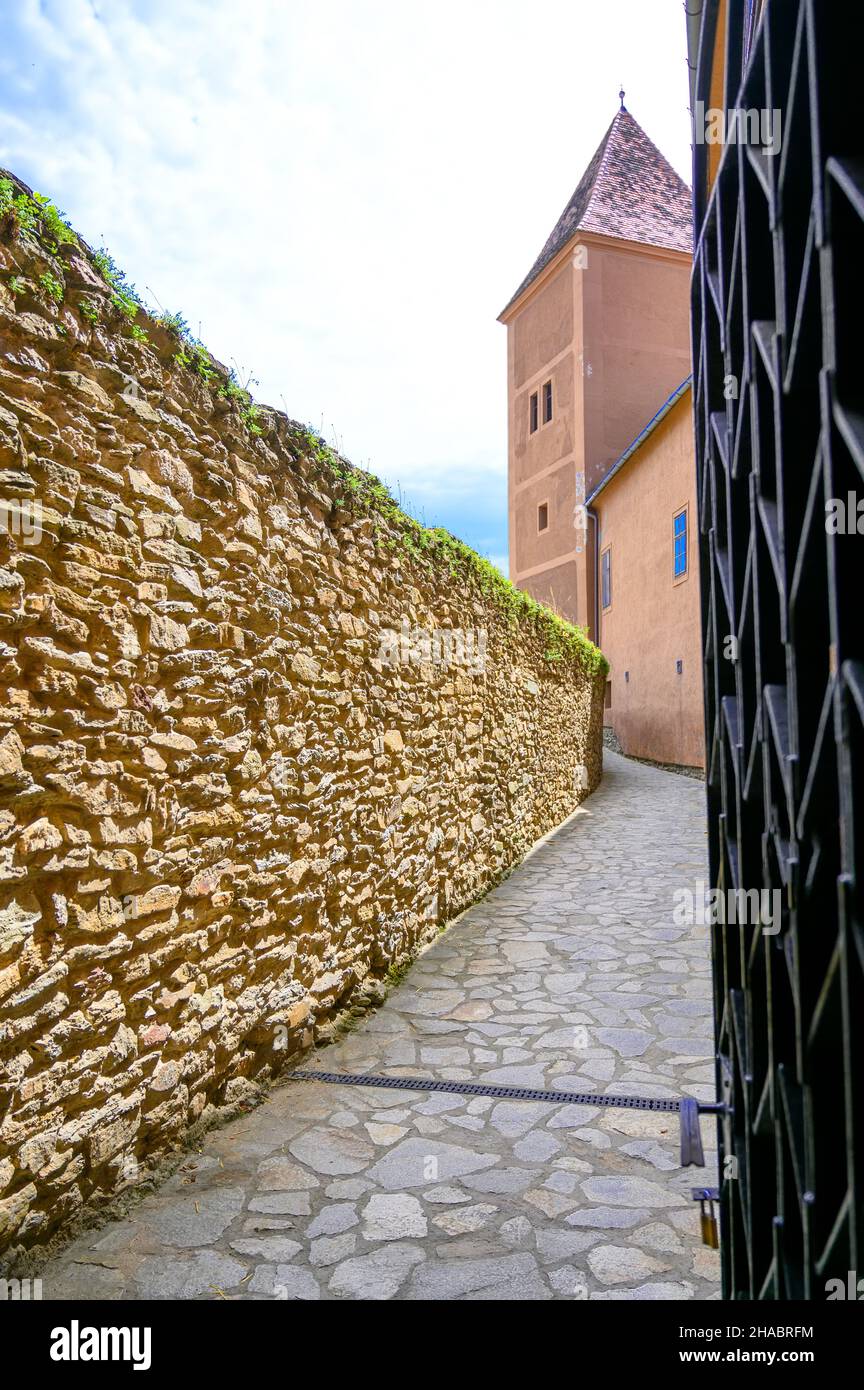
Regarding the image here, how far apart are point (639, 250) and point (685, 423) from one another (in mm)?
8514

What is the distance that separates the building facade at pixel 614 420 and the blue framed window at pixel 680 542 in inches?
7.4

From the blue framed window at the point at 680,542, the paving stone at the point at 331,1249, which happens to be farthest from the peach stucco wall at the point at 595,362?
the paving stone at the point at 331,1249

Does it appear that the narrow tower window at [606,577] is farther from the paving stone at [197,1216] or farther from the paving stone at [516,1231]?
the paving stone at [197,1216]

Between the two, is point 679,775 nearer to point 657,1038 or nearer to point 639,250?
point 657,1038

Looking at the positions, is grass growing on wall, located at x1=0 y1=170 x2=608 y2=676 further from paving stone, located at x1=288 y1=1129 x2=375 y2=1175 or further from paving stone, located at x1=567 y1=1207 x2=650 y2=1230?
paving stone, located at x1=567 y1=1207 x2=650 y2=1230

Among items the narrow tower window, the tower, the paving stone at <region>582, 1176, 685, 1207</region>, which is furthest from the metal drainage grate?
the tower

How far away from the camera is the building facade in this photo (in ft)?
50.8

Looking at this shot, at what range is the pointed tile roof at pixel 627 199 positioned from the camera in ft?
66.3

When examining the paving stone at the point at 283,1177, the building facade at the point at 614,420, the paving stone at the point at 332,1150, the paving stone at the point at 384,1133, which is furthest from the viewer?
the building facade at the point at 614,420

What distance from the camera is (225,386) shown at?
147 inches

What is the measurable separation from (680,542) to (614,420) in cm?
663

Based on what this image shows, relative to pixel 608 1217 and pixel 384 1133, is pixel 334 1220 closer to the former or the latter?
pixel 384 1133
